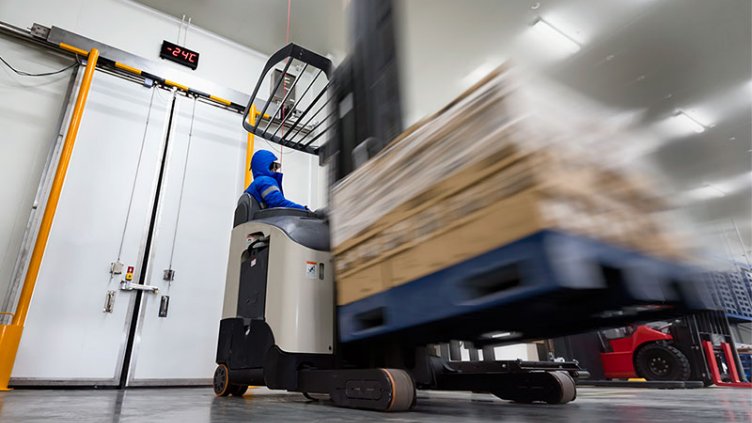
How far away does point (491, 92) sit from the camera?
1.09 meters

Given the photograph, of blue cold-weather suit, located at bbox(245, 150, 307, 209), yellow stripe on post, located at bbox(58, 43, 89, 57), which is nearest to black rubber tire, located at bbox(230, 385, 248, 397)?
blue cold-weather suit, located at bbox(245, 150, 307, 209)

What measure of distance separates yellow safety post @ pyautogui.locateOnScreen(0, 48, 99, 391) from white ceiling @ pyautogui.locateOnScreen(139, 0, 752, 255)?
2.02 metres

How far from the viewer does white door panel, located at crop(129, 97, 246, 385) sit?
12.9ft

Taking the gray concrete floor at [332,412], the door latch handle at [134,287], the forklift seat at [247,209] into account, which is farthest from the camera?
the door latch handle at [134,287]

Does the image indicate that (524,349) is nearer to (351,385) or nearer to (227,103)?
(351,385)

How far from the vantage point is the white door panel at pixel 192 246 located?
12.9ft

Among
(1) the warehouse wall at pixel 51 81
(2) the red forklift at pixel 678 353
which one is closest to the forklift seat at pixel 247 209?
(1) the warehouse wall at pixel 51 81

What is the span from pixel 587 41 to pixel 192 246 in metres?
5.63

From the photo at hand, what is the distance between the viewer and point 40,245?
3316 mm

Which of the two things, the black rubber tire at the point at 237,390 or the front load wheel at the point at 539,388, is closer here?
the front load wheel at the point at 539,388

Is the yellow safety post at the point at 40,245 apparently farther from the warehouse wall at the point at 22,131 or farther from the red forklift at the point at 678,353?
the red forklift at the point at 678,353

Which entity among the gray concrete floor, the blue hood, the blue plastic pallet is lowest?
the gray concrete floor

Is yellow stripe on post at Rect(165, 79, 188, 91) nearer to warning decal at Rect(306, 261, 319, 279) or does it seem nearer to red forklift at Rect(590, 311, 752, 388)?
warning decal at Rect(306, 261, 319, 279)

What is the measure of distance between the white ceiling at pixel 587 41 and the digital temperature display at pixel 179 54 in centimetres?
60
